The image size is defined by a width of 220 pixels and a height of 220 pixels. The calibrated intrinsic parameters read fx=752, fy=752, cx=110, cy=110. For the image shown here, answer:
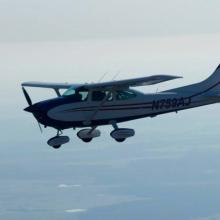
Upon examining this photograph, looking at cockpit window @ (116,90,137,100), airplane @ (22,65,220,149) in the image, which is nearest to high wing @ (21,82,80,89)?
airplane @ (22,65,220,149)

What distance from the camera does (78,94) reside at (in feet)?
101

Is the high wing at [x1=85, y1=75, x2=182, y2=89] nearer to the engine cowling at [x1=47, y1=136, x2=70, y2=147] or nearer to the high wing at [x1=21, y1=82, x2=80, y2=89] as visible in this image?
the engine cowling at [x1=47, y1=136, x2=70, y2=147]

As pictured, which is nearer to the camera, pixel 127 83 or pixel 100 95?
pixel 127 83

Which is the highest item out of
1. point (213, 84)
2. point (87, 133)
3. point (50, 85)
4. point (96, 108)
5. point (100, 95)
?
point (50, 85)

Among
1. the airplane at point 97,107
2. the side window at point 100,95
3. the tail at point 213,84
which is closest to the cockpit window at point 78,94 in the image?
the airplane at point 97,107

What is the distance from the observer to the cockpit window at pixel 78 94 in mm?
30844

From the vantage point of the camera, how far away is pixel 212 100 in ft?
112

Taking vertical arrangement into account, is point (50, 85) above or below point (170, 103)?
above

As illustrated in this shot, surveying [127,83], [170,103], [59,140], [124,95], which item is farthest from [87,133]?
[170,103]

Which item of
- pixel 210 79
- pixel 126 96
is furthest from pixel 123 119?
pixel 210 79

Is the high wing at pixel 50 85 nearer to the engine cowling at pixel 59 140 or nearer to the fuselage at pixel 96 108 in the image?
the fuselage at pixel 96 108

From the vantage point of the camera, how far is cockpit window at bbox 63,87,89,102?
30.8m

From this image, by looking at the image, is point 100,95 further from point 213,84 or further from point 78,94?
point 213,84

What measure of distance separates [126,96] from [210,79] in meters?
5.62
